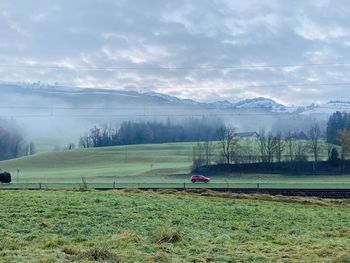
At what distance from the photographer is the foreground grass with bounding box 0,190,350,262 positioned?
1146cm

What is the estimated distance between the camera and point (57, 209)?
21.0m

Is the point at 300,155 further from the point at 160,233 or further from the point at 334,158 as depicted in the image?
the point at 160,233

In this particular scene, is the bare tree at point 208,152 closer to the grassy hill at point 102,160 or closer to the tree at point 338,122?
the grassy hill at point 102,160

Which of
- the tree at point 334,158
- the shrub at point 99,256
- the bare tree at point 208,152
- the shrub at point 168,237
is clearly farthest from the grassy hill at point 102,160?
the shrub at point 99,256

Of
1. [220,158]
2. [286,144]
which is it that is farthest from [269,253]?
[286,144]

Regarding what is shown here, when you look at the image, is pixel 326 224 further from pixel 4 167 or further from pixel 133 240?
pixel 4 167

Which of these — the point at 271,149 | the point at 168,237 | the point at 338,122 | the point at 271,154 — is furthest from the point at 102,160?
the point at 168,237

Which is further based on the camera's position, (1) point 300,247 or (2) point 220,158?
(2) point 220,158

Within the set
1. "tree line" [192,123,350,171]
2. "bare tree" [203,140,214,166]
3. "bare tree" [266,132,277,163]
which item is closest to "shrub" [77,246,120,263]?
"tree line" [192,123,350,171]

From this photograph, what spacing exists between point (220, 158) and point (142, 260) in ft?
332

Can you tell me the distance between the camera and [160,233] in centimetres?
1455

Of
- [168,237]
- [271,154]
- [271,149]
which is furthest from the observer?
[271,149]

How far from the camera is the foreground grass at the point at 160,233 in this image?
11461mm

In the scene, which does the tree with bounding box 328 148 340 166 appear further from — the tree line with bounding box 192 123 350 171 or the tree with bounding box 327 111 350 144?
the tree with bounding box 327 111 350 144
